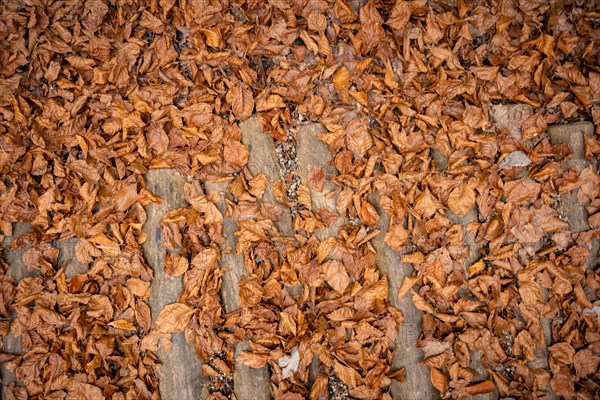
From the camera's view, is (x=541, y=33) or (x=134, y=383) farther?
(x=541, y=33)

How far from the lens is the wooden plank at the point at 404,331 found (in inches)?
73.7

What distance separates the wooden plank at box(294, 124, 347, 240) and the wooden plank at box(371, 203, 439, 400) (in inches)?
7.5

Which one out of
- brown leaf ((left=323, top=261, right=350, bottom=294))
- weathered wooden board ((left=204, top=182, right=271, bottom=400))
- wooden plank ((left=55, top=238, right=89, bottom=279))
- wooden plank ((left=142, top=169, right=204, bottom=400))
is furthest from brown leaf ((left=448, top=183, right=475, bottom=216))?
wooden plank ((left=55, top=238, right=89, bottom=279))

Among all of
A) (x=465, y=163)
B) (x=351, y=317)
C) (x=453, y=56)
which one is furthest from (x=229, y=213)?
(x=453, y=56)

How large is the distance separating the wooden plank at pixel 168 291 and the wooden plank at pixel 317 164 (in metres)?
0.55

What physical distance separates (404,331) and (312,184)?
778mm

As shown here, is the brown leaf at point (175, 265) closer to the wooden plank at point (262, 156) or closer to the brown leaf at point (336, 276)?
the wooden plank at point (262, 156)

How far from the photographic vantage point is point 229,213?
188cm

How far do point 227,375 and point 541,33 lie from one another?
2.12 m

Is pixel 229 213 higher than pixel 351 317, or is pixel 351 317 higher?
pixel 229 213

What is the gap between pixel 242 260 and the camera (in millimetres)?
1888

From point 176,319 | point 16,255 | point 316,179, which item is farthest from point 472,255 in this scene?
point 16,255

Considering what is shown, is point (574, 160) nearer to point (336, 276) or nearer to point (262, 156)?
point (336, 276)

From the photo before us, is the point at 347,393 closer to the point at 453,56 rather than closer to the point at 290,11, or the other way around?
the point at 453,56
